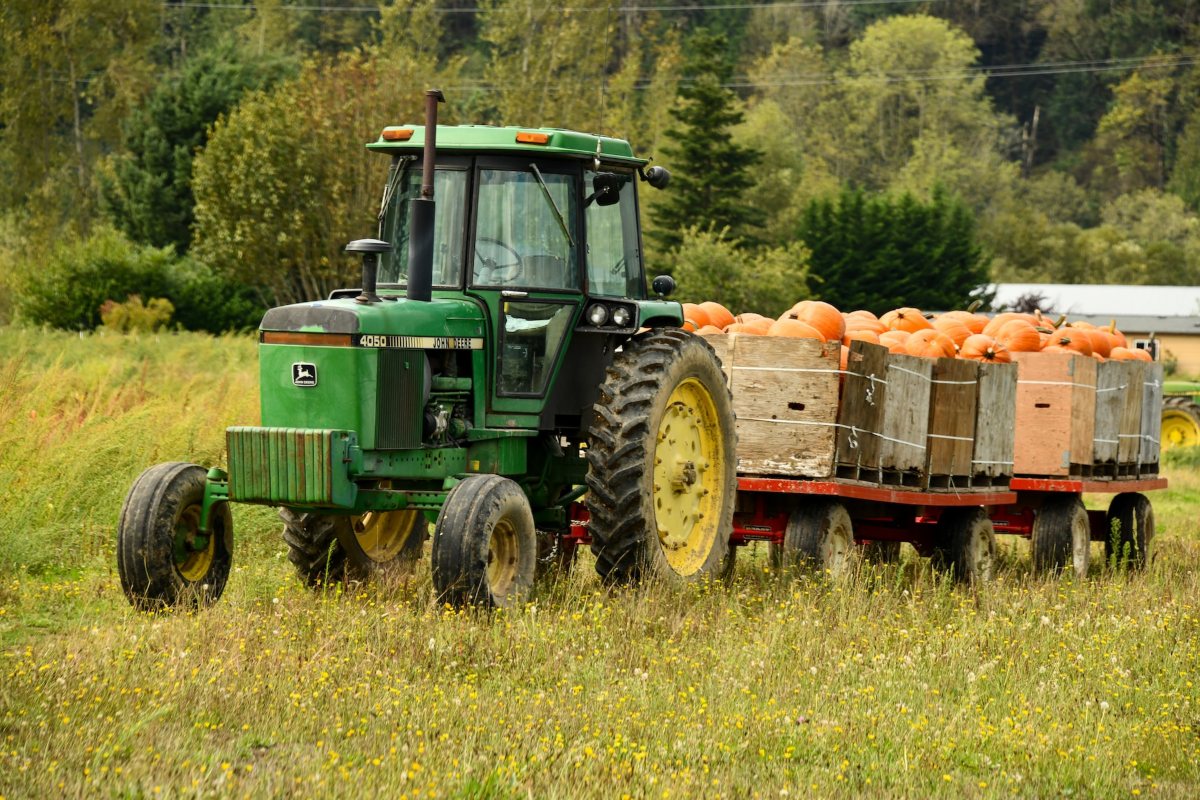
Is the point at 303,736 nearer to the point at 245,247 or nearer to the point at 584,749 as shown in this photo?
the point at 584,749

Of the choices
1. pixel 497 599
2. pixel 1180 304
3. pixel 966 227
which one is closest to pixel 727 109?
pixel 966 227

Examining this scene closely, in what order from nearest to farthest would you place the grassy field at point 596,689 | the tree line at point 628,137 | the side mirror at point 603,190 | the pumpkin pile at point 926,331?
the grassy field at point 596,689 → the side mirror at point 603,190 → the pumpkin pile at point 926,331 → the tree line at point 628,137

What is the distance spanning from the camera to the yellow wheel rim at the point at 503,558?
8.69 m

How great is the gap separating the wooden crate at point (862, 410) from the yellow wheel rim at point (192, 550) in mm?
4094

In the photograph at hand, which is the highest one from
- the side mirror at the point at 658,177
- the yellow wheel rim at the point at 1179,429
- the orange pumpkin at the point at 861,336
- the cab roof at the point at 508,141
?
the cab roof at the point at 508,141

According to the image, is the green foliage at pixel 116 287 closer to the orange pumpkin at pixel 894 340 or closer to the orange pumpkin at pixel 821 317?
the orange pumpkin at pixel 894 340

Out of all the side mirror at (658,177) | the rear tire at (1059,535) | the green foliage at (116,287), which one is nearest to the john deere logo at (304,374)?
the side mirror at (658,177)

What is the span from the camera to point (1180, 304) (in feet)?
195

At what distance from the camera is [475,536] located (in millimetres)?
8266

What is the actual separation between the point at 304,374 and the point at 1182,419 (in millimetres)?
25210

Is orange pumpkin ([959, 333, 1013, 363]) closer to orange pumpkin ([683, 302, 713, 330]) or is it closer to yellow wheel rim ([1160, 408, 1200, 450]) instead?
orange pumpkin ([683, 302, 713, 330])

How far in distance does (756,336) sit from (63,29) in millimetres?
41876

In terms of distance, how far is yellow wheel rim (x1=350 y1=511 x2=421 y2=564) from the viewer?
407 inches

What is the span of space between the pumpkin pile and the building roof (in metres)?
43.2
